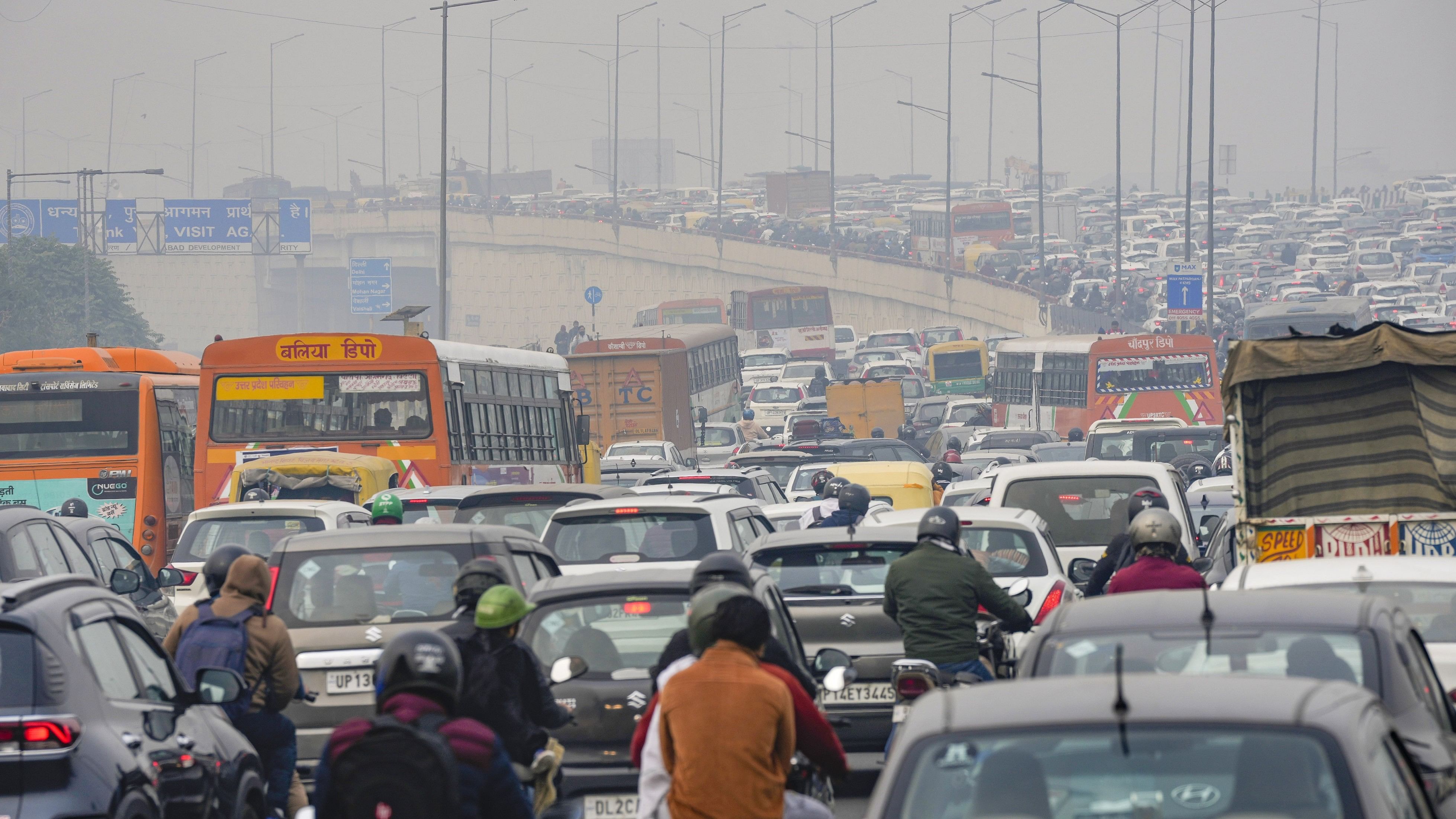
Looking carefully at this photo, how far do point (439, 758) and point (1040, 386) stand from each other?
44.3 m

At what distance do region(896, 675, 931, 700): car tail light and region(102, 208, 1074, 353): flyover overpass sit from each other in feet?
301

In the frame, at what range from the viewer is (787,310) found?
3137 inches

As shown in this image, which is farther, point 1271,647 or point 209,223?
point 209,223

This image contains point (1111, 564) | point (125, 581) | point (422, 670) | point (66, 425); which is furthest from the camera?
point (66, 425)

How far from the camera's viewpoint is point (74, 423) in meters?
23.2

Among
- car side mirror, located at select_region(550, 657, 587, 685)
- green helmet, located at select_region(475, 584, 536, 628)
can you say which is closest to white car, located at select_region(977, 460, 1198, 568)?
car side mirror, located at select_region(550, 657, 587, 685)

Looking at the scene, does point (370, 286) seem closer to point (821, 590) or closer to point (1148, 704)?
point (821, 590)

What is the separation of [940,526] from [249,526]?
7.38 meters

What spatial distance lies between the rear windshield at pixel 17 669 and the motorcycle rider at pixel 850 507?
6732 millimetres

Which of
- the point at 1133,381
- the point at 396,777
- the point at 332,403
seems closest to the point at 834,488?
the point at 332,403

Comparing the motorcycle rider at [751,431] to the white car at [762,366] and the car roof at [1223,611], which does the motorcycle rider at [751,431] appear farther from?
the car roof at [1223,611]

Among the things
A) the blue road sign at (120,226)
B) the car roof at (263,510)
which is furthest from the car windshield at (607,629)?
the blue road sign at (120,226)

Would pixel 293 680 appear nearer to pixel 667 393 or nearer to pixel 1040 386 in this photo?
pixel 667 393

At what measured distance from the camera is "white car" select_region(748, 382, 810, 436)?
53.4 m
